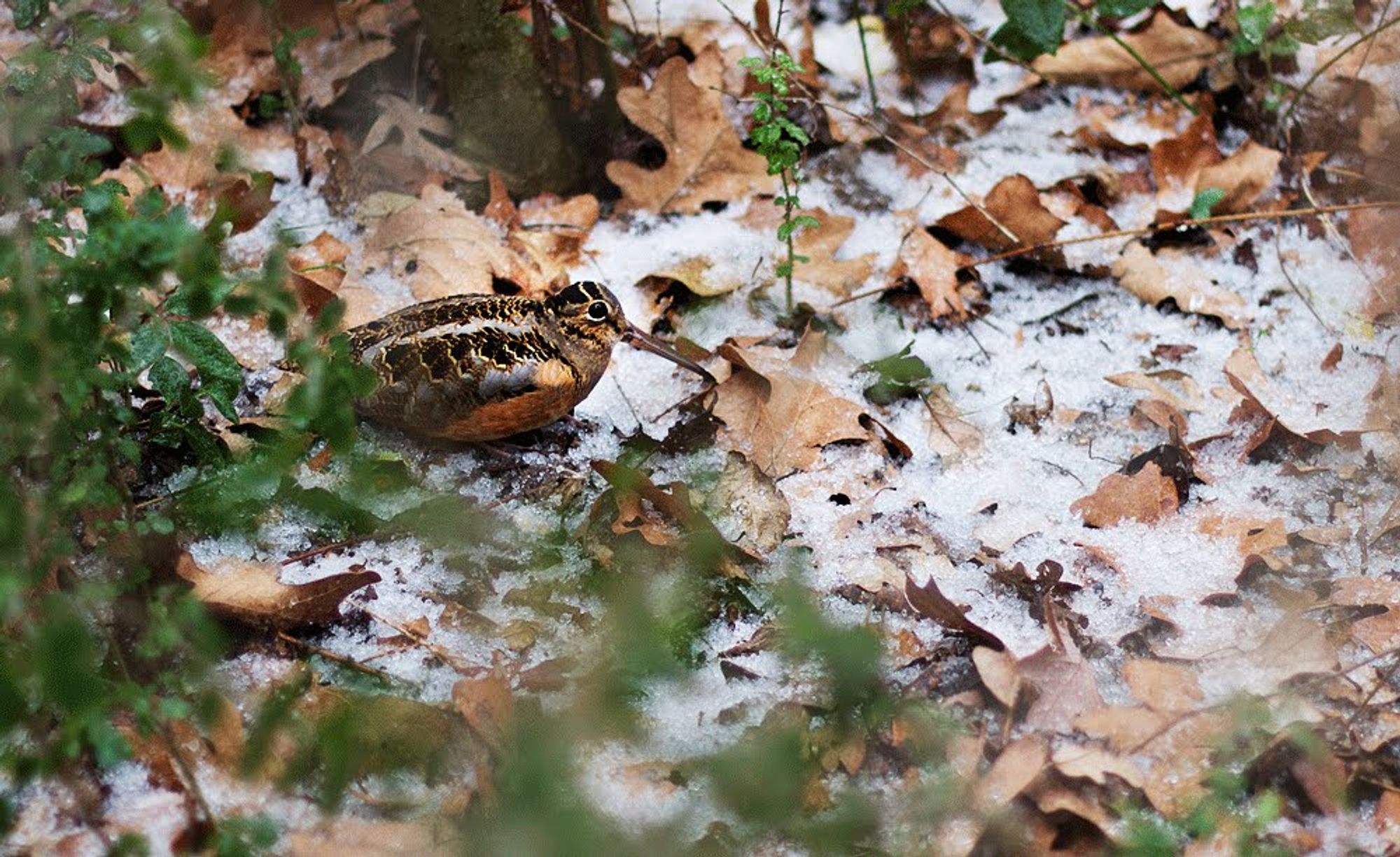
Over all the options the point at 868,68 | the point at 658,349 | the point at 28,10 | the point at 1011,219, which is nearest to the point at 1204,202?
the point at 1011,219

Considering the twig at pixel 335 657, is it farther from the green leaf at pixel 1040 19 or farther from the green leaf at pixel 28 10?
the green leaf at pixel 1040 19

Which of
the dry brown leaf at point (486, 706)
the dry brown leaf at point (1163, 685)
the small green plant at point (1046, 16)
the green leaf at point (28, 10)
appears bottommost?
the dry brown leaf at point (1163, 685)

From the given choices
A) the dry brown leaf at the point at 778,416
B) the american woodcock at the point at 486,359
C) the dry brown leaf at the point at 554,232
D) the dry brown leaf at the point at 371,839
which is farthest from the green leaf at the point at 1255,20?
the dry brown leaf at the point at 371,839

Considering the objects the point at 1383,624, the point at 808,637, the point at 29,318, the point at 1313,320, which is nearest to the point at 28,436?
the point at 29,318

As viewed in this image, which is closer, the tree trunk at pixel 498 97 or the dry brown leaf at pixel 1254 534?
the dry brown leaf at pixel 1254 534

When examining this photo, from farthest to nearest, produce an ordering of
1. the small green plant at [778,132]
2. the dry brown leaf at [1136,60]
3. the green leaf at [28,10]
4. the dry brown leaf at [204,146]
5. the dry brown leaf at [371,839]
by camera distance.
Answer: the dry brown leaf at [1136,60], the dry brown leaf at [204,146], the small green plant at [778,132], the green leaf at [28,10], the dry brown leaf at [371,839]

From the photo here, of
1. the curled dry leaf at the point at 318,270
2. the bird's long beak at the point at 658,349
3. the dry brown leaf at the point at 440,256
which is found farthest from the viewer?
the dry brown leaf at the point at 440,256

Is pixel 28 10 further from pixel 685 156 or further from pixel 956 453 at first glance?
pixel 956 453
